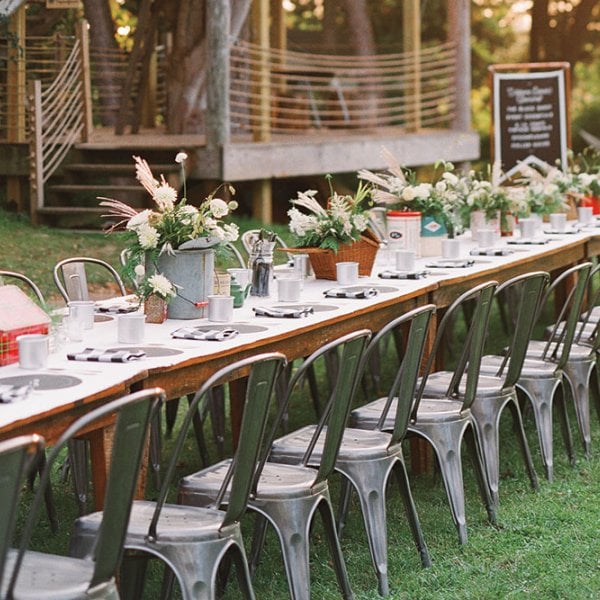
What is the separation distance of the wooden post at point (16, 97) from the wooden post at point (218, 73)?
196cm

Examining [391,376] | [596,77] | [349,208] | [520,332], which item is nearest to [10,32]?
[391,376]

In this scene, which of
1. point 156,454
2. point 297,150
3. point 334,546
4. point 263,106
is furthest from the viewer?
point 297,150

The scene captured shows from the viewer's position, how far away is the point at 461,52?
52.3 feet

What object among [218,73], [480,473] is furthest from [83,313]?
[218,73]

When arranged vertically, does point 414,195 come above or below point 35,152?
below

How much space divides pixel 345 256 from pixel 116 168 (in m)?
6.48

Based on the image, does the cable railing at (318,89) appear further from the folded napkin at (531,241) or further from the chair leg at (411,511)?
the chair leg at (411,511)

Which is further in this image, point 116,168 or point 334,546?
point 116,168

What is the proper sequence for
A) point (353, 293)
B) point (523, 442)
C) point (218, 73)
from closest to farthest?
point (353, 293) < point (523, 442) < point (218, 73)

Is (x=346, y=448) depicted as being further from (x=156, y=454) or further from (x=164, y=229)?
→ (x=156, y=454)

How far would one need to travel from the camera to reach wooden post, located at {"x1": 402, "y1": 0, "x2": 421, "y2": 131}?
1574 centimetres

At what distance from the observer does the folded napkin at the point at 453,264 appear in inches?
255

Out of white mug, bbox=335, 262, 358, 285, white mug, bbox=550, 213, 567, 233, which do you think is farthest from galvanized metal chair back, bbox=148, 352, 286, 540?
white mug, bbox=550, 213, 567, 233

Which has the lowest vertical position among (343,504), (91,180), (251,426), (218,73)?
(343,504)
